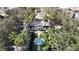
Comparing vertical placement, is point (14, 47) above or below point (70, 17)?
below

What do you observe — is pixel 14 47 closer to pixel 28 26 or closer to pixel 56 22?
pixel 28 26

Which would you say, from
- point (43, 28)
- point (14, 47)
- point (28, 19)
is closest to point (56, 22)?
point (43, 28)
